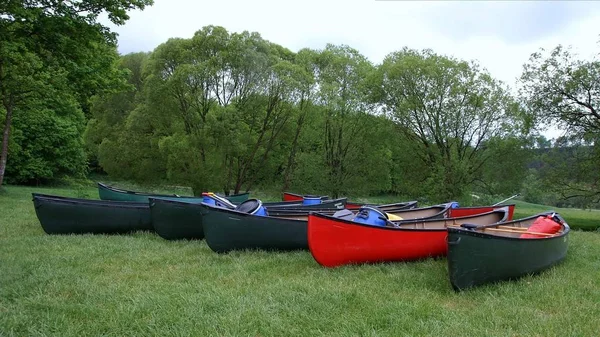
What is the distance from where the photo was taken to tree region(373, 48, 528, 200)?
19844 millimetres

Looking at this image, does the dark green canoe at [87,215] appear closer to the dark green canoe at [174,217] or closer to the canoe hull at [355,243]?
the dark green canoe at [174,217]

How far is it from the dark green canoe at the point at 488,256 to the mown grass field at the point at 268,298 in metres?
0.16

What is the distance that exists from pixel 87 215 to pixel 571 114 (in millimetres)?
18462

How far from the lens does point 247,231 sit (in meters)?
8.27

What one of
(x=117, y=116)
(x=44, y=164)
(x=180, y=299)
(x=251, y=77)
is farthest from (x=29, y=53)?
(x=44, y=164)

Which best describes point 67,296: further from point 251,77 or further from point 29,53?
point 251,77

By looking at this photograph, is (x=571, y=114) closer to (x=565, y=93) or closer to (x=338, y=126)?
(x=565, y=93)

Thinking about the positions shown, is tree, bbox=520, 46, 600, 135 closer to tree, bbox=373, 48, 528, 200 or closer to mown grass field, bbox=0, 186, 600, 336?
tree, bbox=373, 48, 528, 200

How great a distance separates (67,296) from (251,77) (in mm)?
16678

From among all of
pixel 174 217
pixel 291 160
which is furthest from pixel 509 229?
pixel 291 160

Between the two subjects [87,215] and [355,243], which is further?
[87,215]

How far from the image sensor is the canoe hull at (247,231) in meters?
8.21

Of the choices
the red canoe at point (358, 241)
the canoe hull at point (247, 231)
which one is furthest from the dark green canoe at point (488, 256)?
the canoe hull at point (247, 231)

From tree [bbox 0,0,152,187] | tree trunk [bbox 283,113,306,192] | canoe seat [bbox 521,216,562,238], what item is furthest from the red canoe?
tree trunk [bbox 283,113,306,192]
